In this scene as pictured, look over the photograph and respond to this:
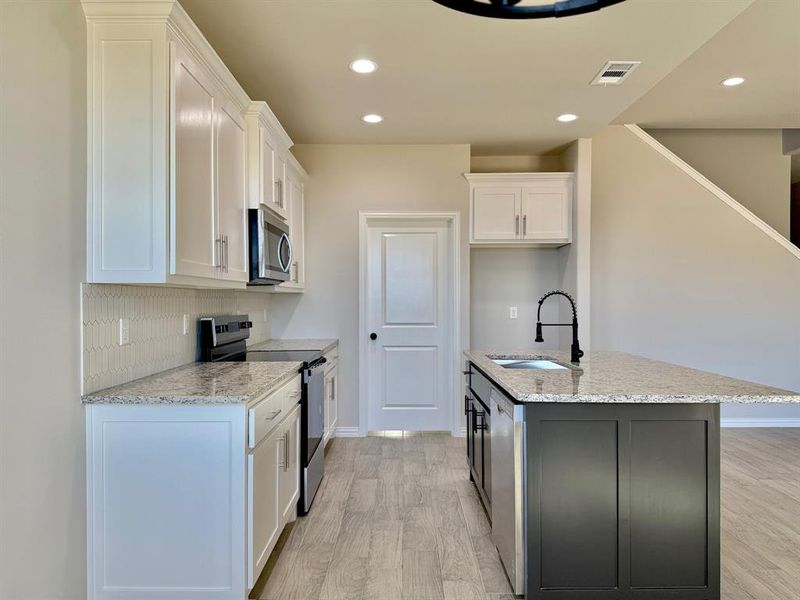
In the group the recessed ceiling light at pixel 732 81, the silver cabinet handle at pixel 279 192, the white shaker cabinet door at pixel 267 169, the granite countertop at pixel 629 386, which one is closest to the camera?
the granite countertop at pixel 629 386

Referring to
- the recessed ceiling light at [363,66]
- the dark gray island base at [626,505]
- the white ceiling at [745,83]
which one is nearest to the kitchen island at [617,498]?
the dark gray island base at [626,505]

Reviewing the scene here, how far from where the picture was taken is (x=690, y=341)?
4.63m

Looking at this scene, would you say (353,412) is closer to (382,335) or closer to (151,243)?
(382,335)

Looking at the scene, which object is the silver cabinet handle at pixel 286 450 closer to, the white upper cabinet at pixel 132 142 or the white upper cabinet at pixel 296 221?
the white upper cabinet at pixel 132 142

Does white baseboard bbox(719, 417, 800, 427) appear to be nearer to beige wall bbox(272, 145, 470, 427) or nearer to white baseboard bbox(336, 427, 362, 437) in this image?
beige wall bbox(272, 145, 470, 427)

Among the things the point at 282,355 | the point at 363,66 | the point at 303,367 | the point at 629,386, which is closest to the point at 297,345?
the point at 282,355

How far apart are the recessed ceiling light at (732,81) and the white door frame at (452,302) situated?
88.8 inches

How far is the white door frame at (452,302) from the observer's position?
4379mm

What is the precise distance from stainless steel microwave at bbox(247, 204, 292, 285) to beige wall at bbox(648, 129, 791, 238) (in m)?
4.12

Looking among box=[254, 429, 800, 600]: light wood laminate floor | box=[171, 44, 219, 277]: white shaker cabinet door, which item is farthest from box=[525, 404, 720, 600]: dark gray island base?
box=[171, 44, 219, 277]: white shaker cabinet door

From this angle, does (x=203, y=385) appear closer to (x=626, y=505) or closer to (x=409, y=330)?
(x=626, y=505)

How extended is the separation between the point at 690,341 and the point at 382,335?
3007 millimetres

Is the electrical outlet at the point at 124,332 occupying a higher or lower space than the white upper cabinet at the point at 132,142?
lower

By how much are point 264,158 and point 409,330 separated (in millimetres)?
2181
